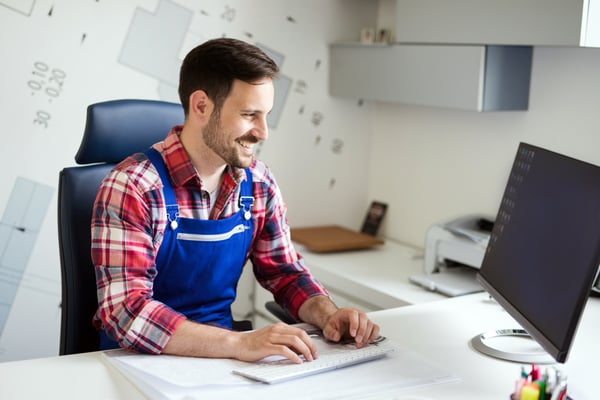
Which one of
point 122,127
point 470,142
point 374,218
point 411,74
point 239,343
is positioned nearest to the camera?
point 239,343

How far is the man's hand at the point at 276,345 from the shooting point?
5.04 feet

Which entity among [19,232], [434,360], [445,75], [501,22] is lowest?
[434,360]

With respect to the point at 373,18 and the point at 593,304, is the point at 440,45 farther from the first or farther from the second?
the point at 593,304

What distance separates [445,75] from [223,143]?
1.05 metres

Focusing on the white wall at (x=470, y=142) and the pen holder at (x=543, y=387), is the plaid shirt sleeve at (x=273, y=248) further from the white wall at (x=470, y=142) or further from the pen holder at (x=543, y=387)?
the white wall at (x=470, y=142)

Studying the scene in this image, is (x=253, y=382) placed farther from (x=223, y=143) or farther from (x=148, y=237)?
(x=223, y=143)

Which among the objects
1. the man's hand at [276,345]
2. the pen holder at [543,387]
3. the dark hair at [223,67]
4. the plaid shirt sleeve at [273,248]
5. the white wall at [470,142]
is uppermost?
the white wall at [470,142]

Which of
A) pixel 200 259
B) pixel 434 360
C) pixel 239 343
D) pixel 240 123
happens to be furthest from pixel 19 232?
pixel 434 360

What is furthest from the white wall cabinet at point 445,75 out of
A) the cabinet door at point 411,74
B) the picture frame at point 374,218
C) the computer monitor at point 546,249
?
the computer monitor at point 546,249

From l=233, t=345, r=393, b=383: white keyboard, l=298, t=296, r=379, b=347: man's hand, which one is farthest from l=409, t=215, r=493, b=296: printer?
l=233, t=345, r=393, b=383: white keyboard

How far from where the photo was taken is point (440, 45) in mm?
2586

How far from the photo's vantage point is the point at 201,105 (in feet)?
5.90

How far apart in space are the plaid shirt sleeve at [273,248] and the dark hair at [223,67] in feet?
0.93

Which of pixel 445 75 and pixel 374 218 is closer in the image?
pixel 445 75
